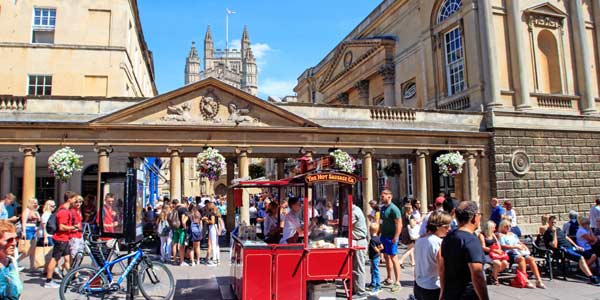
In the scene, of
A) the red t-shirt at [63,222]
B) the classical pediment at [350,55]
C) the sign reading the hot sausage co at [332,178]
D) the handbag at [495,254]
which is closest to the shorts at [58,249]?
the red t-shirt at [63,222]

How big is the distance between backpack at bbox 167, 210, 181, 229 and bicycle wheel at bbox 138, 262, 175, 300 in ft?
14.7

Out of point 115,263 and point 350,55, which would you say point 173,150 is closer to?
point 115,263

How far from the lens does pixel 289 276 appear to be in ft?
25.6

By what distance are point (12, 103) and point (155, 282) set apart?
12.3 m

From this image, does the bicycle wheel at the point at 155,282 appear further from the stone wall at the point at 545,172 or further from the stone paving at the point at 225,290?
the stone wall at the point at 545,172

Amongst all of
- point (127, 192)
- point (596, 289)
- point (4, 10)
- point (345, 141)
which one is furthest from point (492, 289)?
point (4, 10)

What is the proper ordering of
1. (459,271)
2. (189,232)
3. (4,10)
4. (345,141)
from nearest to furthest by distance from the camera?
(459,271) < (189,232) < (345,141) < (4,10)

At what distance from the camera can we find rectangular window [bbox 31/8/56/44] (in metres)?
23.3

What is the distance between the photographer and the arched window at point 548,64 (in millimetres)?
22281

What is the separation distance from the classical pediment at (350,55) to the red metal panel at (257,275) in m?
23.5

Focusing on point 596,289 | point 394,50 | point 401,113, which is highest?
point 394,50

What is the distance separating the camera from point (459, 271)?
4.44 m

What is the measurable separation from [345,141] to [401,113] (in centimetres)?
311

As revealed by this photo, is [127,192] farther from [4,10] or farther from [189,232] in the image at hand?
[4,10]
